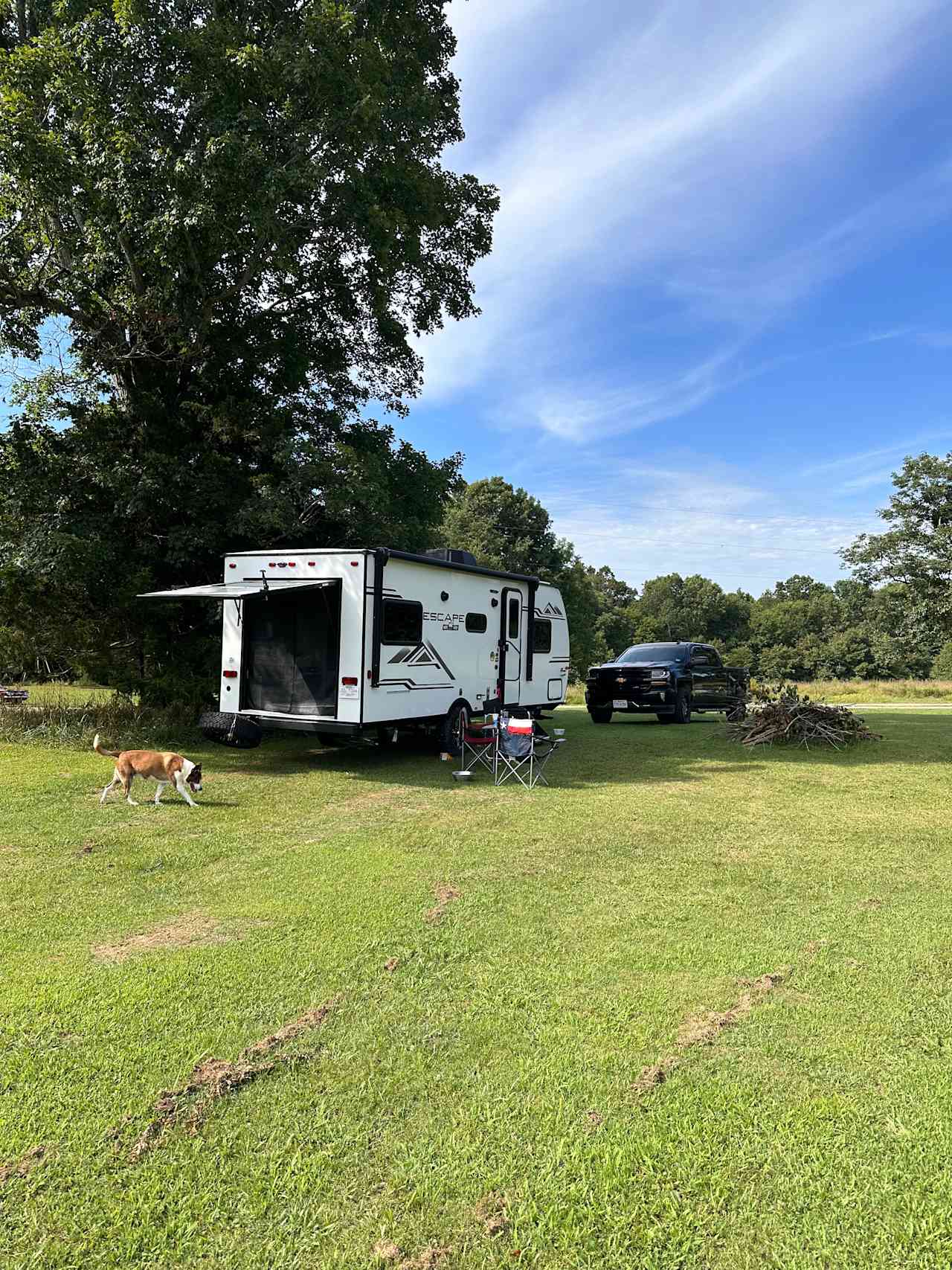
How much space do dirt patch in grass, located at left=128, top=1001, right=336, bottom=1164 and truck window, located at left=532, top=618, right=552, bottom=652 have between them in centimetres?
916

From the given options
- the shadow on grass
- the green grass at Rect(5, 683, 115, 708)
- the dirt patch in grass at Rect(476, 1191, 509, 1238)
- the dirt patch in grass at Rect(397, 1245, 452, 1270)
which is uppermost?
the green grass at Rect(5, 683, 115, 708)

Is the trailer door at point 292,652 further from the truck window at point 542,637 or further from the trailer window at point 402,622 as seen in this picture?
the truck window at point 542,637

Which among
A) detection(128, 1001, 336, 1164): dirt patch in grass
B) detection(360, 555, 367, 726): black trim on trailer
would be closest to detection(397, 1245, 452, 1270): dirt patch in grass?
detection(128, 1001, 336, 1164): dirt patch in grass

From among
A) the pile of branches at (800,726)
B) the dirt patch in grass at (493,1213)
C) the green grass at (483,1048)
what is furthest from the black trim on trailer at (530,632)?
the dirt patch in grass at (493,1213)

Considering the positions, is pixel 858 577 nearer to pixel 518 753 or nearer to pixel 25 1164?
pixel 518 753

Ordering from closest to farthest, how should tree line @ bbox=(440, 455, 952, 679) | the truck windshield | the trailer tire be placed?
the trailer tire → the truck windshield → tree line @ bbox=(440, 455, 952, 679)

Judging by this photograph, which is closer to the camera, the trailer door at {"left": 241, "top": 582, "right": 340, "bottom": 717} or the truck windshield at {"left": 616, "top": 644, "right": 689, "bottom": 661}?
the trailer door at {"left": 241, "top": 582, "right": 340, "bottom": 717}

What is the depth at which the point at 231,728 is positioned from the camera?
8.73m

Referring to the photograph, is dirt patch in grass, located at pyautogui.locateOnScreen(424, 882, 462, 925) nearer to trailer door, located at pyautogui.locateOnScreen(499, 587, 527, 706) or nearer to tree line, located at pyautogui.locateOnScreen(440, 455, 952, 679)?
trailer door, located at pyautogui.locateOnScreen(499, 587, 527, 706)

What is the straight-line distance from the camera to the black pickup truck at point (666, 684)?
14.3 meters

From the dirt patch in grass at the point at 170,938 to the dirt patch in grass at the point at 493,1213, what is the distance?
2154 mm

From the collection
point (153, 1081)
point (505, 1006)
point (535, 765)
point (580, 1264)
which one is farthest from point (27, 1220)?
point (535, 765)

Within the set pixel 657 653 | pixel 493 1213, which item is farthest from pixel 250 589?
pixel 657 653

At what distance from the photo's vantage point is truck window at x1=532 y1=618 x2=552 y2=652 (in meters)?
11.8
